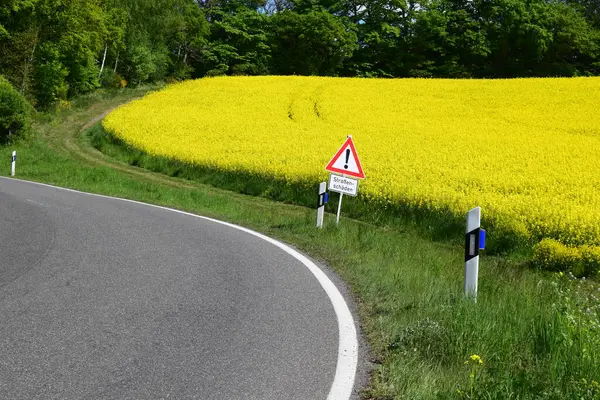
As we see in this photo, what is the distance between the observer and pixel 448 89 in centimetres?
4512

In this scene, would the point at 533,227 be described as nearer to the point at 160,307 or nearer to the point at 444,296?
the point at 444,296

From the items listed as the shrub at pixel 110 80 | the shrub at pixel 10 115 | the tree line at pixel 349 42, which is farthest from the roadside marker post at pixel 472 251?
the shrub at pixel 110 80

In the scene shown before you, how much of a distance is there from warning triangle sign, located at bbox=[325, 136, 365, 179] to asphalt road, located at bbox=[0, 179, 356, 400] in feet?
10.5

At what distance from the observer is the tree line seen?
196ft

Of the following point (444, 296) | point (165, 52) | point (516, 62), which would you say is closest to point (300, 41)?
point (165, 52)

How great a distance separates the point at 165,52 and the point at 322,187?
184 feet

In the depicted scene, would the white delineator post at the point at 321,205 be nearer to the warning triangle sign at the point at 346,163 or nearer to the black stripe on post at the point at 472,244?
the warning triangle sign at the point at 346,163

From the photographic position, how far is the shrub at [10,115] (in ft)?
97.3

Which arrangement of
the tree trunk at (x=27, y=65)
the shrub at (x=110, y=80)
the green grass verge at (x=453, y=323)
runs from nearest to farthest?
the green grass verge at (x=453, y=323) < the tree trunk at (x=27, y=65) < the shrub at (x=110, y=80)

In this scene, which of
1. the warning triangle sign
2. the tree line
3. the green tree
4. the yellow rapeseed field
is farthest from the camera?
the green tree

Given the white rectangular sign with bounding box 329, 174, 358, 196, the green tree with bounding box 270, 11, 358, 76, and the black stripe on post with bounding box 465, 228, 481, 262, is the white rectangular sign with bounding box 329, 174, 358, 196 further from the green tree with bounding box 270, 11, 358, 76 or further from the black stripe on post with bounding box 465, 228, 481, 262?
the green tree with bounding box 270, 11, 358, 76

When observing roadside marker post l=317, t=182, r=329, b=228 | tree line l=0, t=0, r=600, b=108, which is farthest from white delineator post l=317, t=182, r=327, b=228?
tree line l=0, t=0, r=600, b=108

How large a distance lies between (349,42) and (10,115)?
45.4 metres

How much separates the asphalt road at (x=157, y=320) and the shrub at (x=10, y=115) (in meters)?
22.8
